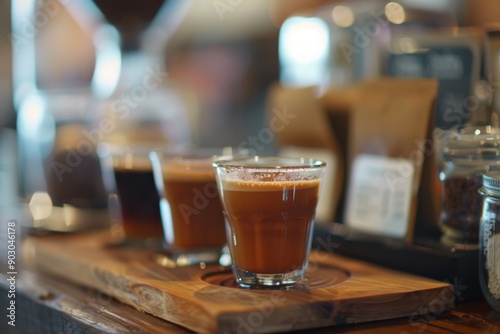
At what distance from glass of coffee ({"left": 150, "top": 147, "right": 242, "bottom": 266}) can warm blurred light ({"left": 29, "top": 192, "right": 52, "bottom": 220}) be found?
0.49 metres

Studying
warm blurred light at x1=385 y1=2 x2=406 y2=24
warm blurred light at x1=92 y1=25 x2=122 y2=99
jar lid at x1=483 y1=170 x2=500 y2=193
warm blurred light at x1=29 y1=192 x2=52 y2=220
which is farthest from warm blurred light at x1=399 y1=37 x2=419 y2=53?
warm blurred light at x1=29 y1=192 x2=52 y2=220

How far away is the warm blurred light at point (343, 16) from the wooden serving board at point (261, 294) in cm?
47

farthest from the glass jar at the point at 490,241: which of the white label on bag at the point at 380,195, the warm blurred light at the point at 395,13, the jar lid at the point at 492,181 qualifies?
the warm blurred light at the point at 395,13

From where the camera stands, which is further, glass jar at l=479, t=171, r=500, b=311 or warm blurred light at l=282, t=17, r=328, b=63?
warm blurred light at l=282, t=17, r=328, b=63

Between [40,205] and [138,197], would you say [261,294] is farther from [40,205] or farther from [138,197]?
[40,205]

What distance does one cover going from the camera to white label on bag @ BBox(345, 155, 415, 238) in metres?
1.02

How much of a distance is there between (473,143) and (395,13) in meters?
0.46

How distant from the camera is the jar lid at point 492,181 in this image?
81 centimetres

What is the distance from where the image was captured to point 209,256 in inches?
41.3

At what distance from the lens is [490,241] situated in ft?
2.72

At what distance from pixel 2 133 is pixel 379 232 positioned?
1.47 metres

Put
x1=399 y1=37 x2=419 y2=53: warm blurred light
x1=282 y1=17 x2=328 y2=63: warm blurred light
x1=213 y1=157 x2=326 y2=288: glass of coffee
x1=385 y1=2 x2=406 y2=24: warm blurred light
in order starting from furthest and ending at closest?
x1=282 y1=17 x2=328 y2=63: warm blurred light
x1=385 y1=2 x2=406 y2=24: warm blurred light
x1=399 y1=37 x2=419 y2=53: warm blurred light
x1=213 y1=157 x2=326 y2=288: glass of coffee

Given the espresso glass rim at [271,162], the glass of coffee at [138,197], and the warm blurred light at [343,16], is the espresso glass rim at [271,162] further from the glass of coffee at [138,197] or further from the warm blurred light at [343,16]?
the warm blurred light at [343,16]

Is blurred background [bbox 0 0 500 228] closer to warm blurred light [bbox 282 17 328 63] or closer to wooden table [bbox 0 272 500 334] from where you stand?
warm blurred light [bbox 282 17 328 63]
